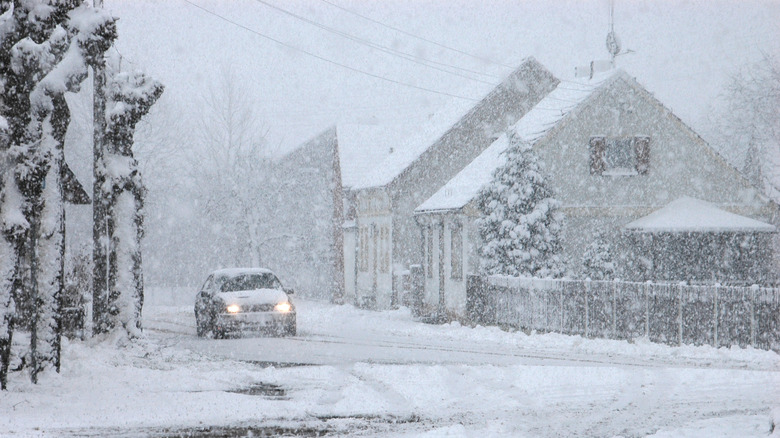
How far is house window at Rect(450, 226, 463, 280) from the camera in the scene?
98.8 ft

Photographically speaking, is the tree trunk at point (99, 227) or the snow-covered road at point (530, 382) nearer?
the snow-covered road at point (530, 382)

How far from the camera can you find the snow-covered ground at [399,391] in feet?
32.1

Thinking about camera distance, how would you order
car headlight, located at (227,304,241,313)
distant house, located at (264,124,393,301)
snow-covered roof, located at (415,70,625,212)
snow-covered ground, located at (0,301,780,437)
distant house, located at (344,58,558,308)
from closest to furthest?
1. snow-covered ground, located at (0,301,780,437)
2. car headlight, located at (227,304,241,313)
3. snow-covered roof, located at (415,70,625,212)
4. distant house, located at (344,58,558,308)
5. distant house, located at (264,124,393,301)

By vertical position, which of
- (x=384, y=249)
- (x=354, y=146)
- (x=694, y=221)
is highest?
(x=354, y=146)

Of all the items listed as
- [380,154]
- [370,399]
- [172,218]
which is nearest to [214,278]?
[370,399]

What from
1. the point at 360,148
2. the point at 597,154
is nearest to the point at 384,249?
the point at 360,148

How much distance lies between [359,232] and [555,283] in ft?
67.9

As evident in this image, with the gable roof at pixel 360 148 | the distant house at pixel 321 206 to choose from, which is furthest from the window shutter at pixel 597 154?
the distant house at pixel 321 206

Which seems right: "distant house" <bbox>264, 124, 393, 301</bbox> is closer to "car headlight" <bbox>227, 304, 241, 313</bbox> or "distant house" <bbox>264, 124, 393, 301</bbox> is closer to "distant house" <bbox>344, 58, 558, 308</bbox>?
"distant house" <bbox>344, 58, 558, 308</bbox>

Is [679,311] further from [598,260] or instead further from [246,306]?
[246,306]

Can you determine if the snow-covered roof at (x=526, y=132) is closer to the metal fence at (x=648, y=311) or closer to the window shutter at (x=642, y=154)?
the window shutter at (x=642, y=154)

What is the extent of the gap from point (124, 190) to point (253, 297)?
184 inches

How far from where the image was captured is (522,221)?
2559 centimetres

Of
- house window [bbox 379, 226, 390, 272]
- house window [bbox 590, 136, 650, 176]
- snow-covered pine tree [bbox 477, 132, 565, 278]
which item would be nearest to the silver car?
snow-covered pine tree [bbox 477, 132, 565, 278]
